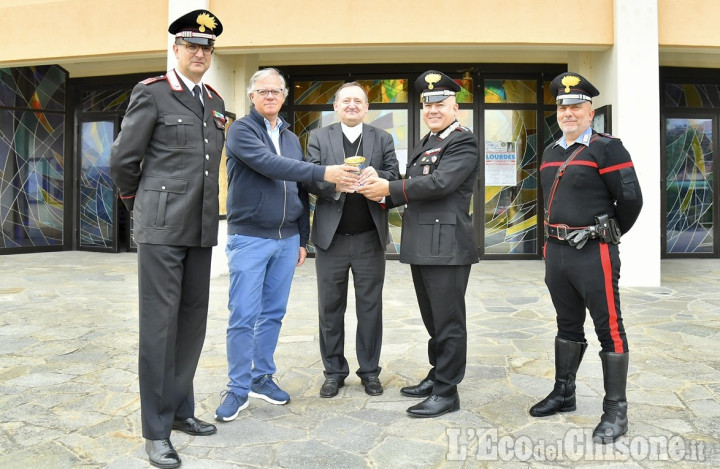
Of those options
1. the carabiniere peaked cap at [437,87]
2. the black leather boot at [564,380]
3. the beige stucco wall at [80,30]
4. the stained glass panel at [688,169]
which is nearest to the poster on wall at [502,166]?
the stained glass panel at [688,169]

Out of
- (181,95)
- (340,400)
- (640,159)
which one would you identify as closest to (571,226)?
(340,400)

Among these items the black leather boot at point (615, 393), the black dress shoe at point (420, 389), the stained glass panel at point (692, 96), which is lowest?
the black dress shoe at point (420, 389)

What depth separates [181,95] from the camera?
9.40 feet

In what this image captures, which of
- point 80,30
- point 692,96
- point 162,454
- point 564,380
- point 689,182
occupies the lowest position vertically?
point 162,454

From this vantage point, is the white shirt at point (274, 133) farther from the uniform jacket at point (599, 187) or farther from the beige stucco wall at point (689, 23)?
the beige stucco wall at point (689, 23)

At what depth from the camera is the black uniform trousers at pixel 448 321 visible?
11.0 feet

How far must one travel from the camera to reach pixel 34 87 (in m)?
11.2

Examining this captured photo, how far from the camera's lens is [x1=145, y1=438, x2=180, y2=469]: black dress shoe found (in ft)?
8.73

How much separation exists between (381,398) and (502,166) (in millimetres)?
7344

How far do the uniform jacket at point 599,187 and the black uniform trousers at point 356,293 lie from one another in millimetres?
1139

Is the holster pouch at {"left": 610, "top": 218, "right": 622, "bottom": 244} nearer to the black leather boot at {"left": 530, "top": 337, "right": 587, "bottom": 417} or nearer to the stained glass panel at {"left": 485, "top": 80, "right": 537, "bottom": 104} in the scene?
the black leather boot at {"left": 530, "top": 337, "right": 587, "bottom": 417}

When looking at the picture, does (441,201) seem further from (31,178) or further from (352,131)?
(31,178)

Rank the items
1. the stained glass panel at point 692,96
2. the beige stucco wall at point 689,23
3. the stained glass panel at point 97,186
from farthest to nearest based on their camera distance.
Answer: the stained glass panel at point 97,186
the stained glass panel at point 692,96
the beige stucco wall at point 689,23

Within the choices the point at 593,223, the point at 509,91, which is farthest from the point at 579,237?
the point at 509,91
